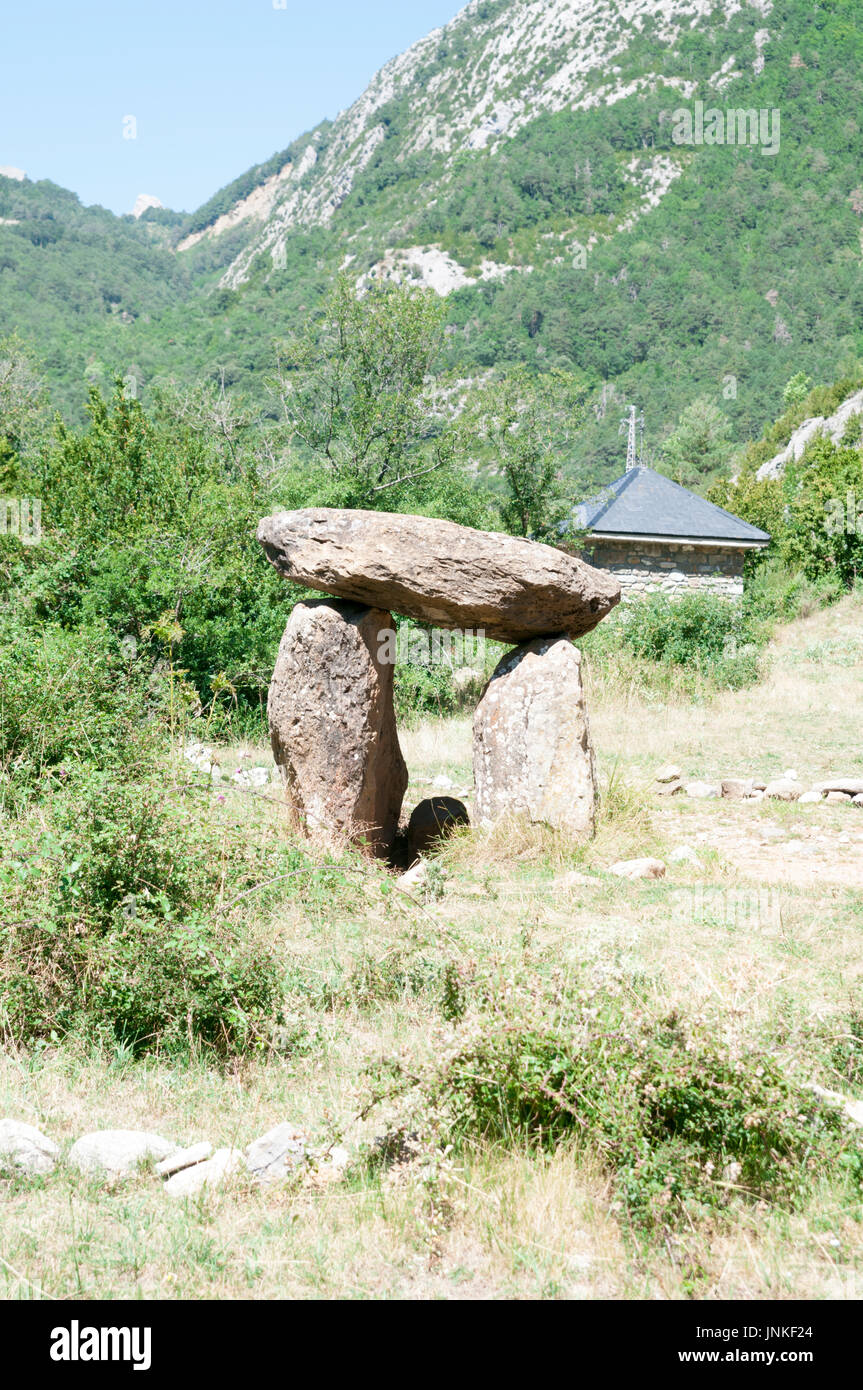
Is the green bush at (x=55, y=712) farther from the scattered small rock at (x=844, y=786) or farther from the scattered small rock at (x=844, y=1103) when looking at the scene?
the scattered small rock at (x=844, y=786)

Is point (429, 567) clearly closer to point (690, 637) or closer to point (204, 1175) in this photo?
point (204, 1175)

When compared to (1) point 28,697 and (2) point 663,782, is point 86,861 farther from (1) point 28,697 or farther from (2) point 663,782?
(2) point 663,782

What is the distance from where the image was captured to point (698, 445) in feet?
190

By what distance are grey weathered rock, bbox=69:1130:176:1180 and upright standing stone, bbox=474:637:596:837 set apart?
178 inches

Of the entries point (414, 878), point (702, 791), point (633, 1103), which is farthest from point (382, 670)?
point (633, 1103)

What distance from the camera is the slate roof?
793 inches

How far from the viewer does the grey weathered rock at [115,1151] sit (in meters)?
3.22

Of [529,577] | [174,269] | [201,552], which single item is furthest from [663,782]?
[174,269]

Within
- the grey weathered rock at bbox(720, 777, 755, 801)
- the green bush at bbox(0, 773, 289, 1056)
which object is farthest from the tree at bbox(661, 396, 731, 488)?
the green bush at bbox(0, 773, 289, 1056)

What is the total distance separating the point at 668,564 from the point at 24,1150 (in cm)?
1883

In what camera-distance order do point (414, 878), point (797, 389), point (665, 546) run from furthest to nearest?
1. point (797, 389)
2. point (665, 546)
3. point (414, 878)

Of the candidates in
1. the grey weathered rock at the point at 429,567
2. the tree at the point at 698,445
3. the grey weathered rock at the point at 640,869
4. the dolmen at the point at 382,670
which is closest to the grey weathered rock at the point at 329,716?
the dolmen at the point at 382,670

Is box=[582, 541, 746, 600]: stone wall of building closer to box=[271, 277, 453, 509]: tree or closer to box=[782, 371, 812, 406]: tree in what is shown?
box=[271, 277, 453, 509]: tree
